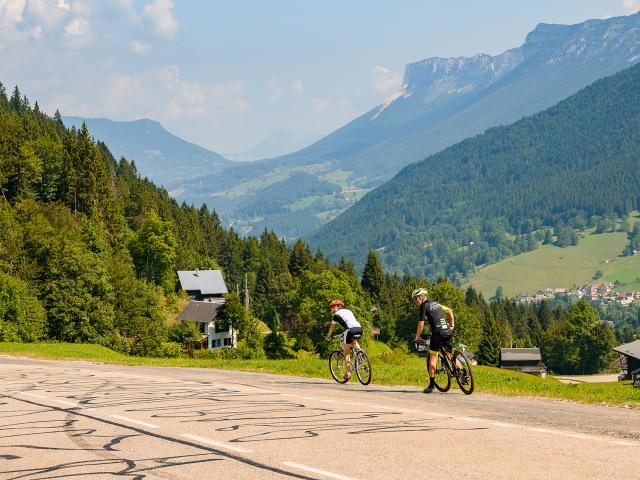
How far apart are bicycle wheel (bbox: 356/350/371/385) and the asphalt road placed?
135 centimetres

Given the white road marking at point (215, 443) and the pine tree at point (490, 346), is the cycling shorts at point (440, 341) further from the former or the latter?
the pine tree at point (490, 346)

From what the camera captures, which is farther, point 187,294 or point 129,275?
point 187,294

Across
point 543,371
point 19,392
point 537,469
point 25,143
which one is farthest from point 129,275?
point 543,371

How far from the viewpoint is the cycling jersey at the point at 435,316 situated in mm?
19734

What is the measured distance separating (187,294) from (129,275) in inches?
1715

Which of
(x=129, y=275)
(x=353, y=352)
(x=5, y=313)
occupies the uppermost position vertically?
(x=129, y=275)

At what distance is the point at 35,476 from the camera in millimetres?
11039

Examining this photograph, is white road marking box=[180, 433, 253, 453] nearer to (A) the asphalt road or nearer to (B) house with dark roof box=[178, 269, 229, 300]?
(A) the asphalt road

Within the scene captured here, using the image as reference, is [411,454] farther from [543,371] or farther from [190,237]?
[190,237]

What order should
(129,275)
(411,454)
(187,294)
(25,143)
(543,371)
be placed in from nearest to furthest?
(411,454)
(129,275)
(25,143)
(187,294)
(543,371)

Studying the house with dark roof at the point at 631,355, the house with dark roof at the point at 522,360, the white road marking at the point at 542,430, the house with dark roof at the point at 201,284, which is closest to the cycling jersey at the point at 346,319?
the white road marking at the point at 542,430

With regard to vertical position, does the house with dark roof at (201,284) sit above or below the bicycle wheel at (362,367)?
above

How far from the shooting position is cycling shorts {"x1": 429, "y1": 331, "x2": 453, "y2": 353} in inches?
778

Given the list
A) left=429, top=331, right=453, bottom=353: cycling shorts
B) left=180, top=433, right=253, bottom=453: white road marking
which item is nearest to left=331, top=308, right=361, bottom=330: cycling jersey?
left=429, top=331, right=453, bottom=353: cycling shorts
